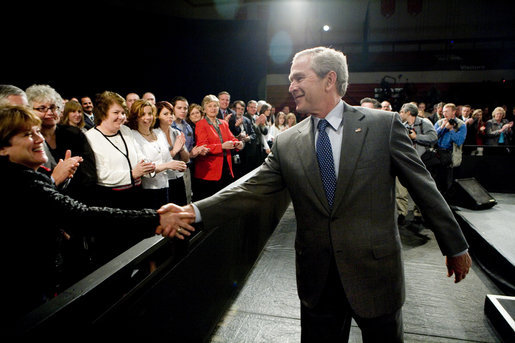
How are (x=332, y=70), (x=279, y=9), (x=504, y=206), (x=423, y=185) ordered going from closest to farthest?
(x=423, y=185), (x=332, y=70), (x=504, y=206), (x=279, y=9)

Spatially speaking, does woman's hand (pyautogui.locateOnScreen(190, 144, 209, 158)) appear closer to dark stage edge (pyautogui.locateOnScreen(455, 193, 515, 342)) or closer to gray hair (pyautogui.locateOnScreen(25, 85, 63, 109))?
gray hair (pyautogui.locateOnScreen(25, 85, 63, 109))

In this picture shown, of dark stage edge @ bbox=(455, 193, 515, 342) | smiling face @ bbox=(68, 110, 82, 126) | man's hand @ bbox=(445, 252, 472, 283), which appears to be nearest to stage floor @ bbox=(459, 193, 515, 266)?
dark stage edge @ bbox=(455, 193, 515, 342)

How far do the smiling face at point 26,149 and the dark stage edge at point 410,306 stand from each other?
4.91 feet

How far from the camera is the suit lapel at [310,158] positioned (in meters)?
1.26

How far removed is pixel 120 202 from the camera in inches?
95.0

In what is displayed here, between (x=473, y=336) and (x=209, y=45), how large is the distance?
814 centimetres

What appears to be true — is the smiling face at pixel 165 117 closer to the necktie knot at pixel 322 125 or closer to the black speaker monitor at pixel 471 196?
the necktie knot at pixel 322 125

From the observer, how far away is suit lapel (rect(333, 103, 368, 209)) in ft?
4.02

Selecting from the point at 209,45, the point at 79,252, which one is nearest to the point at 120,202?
the point at 79,252

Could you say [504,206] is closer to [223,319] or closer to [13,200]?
[223,319]

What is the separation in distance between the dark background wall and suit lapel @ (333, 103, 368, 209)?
555cm

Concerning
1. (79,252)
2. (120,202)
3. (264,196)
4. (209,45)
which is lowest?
(79,252)

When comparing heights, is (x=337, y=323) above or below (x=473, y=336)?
above

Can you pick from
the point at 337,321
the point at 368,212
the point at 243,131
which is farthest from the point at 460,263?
the point at 243,131
